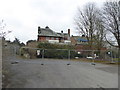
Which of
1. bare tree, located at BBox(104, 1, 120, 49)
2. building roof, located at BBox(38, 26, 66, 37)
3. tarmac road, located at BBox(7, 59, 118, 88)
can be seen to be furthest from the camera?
building roof, located at BBox(38, 26, 66, 37)

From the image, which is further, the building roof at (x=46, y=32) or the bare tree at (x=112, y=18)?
the building roof at (x=46, y=32)

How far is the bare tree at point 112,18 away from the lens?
22266 mm

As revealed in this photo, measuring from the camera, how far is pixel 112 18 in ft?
74.9

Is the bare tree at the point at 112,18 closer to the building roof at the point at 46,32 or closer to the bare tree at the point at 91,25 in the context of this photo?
the bare tree at the point at 91,25

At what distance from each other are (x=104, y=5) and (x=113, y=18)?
2.91 m

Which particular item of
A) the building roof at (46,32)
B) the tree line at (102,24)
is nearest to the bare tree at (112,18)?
the tree line at (102,24)

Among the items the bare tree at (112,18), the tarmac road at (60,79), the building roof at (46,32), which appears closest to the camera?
the tarmac road at (60,79)

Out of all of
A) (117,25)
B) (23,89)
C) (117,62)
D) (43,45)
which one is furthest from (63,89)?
(43,45)

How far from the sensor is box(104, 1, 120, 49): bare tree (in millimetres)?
22266

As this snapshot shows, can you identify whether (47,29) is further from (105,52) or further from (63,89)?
(63,89)

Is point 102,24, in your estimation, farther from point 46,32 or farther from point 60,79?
point 46,32

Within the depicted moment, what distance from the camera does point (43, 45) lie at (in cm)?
2920

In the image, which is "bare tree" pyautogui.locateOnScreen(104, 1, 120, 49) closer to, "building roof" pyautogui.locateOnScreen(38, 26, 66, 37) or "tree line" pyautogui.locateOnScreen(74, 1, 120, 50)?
"tree line" pyautogui.locateOnScreen(74, 1, 120, 50)

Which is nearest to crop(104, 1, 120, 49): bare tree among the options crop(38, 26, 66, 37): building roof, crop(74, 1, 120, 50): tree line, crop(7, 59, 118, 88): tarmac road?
crop(74, 1, 120, 50): tree line
